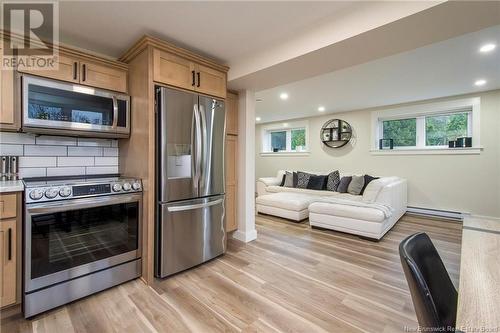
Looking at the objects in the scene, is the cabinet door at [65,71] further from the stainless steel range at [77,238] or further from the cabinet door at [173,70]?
the stainless steel range at [77,238]

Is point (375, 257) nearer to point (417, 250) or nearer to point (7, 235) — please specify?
point (417, 250)

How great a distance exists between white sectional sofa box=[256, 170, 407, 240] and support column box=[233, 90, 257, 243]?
117 cm

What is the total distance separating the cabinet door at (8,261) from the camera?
1.58m

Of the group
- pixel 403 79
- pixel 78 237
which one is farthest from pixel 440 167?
pixel 78 237

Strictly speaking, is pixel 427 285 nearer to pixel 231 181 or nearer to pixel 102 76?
pixel 231 181

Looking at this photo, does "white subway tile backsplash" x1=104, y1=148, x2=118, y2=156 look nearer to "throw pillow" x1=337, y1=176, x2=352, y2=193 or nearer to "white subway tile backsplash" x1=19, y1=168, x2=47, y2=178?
"white subway tile backsplash" x1=19, y1=168, x2=47, y2=178

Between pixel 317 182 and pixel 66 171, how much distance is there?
450cm

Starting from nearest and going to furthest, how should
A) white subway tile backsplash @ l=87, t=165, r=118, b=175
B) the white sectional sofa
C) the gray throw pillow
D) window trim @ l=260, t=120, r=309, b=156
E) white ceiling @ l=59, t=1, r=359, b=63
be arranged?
white ceiling @ l=59, t=1, r=359, b=63, white subway tile backsplash @ l=87, t=165, r=118, b=175, the white sectional sofa, the gray throw pillow, window trim @ l=260, t=120, r=309, b=156

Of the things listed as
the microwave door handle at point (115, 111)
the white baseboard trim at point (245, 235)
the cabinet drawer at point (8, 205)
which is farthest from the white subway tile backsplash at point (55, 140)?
the white baseboard trim at point (245, 235)

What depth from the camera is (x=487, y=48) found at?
97.0 inches

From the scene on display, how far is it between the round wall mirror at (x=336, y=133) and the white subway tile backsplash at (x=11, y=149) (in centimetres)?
553

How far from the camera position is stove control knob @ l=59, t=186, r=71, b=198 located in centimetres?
173

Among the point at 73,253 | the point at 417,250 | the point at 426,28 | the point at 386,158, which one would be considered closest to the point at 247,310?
the point at 417,250

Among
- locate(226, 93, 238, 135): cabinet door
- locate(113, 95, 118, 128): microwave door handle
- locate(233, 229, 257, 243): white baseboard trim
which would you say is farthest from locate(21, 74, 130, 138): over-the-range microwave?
locate(233, 229, 257, 243): white baseboard trim
